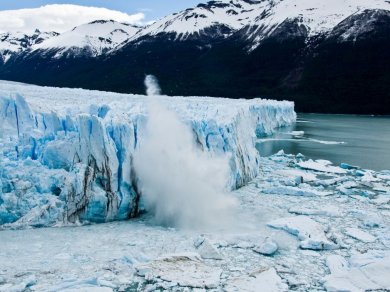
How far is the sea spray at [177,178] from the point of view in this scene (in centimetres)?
753

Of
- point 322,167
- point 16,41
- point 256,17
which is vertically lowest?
point 322,167

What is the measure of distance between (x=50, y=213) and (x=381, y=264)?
16.6ft

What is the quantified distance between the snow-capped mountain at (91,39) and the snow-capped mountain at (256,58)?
2.51 feet

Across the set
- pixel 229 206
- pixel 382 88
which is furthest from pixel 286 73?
pixel 229 206

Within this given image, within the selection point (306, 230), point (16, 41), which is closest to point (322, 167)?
point (306, 230)

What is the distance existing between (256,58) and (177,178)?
227 feet

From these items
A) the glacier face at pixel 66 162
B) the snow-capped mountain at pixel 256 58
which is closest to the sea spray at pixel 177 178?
the glacier face at pixel 66 162

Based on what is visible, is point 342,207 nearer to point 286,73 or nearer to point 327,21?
point 286,73

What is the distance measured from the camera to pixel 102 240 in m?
6.34

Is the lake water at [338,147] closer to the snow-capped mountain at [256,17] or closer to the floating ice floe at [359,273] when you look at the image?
the floating ice floe at [359,273]

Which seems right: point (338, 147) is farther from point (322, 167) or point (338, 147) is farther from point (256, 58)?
point (256, 58)

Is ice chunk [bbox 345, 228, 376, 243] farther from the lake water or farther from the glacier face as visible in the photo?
the lake water

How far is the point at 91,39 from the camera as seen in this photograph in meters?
125

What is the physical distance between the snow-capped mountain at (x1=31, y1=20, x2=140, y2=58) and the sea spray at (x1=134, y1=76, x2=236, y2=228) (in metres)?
112
